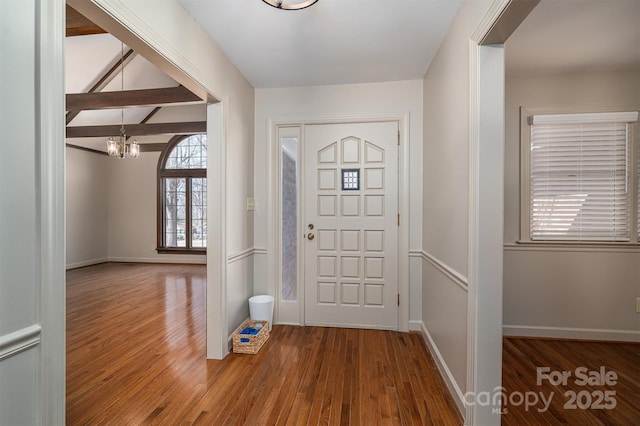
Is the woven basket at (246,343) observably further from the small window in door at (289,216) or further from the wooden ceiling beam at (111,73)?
the wooden ceiling beam at (111,73)

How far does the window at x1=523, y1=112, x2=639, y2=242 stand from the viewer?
2816 mm

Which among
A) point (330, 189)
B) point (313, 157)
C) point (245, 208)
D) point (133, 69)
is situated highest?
point (133, 69)

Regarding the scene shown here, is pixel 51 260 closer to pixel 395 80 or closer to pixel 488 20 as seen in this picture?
pixel 488 20

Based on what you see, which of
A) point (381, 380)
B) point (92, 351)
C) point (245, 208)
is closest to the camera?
point (381, 380)

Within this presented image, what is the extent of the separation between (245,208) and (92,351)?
1792mm

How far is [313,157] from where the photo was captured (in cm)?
324

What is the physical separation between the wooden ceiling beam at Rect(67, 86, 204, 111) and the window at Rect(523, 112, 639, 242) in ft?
13.5

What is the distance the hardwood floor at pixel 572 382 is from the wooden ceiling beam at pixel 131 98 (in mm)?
4564

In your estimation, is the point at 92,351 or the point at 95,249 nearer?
the point at 92,351

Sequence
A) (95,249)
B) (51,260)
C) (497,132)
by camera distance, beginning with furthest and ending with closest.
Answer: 1. (95,249)
2. (497,132)
3. (51,260)

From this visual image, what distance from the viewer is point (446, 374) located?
7.00 ft

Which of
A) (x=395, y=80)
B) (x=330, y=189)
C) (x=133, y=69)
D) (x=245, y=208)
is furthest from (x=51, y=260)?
(x=133, y=69)

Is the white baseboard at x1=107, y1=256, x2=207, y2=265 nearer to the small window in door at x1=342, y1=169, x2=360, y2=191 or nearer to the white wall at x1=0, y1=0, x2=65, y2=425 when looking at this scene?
the small window in door at x1=342, y1=169, x2=360, y2=191

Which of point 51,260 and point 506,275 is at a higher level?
point 51,260
